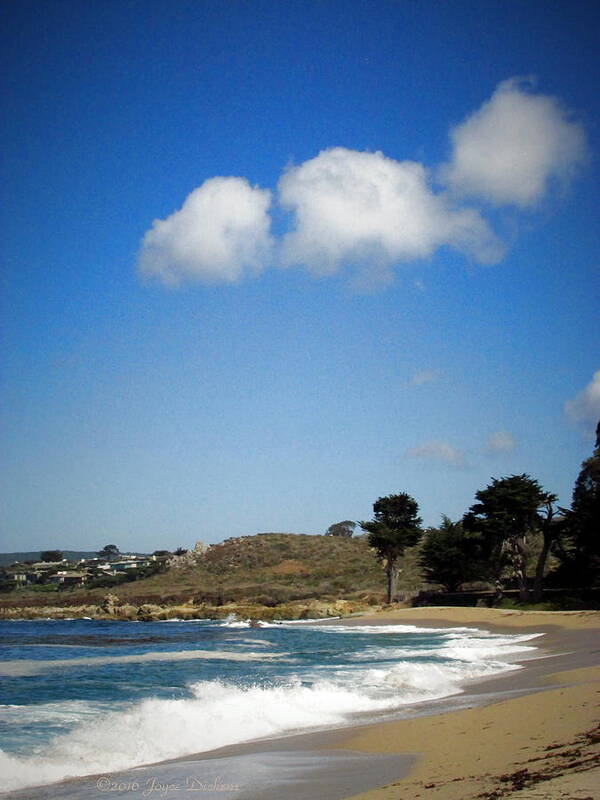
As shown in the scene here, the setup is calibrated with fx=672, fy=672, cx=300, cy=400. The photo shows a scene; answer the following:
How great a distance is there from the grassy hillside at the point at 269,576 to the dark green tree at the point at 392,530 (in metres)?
5.10

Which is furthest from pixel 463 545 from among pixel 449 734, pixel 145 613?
pixel 449 734

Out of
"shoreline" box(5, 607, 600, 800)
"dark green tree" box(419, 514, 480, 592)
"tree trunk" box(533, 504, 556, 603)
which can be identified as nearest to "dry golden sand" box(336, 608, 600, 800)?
"shoreline" box(5, 607, 600, 800)

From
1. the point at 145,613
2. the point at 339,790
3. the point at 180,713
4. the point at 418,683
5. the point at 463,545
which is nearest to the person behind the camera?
the point at 339,790

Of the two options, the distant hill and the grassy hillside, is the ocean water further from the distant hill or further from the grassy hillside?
the distant hill

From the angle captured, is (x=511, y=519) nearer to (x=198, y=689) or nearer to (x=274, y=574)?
(x=198, y=689)

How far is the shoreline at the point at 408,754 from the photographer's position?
860cm

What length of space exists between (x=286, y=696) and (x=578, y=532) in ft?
120

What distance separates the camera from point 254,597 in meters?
77.2

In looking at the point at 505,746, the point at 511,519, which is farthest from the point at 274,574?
the point at 505,746

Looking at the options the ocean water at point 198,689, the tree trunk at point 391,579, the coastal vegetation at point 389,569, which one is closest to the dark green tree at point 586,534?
the coastal vegetation at point 389,569

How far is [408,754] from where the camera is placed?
Answer: 10.6 meters

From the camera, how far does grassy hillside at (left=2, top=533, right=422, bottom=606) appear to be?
264 ft

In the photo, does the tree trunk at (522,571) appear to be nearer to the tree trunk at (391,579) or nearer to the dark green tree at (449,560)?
the dark green tree at (449,560)

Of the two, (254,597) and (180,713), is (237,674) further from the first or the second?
(254,597)
